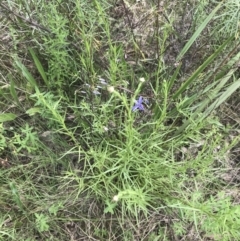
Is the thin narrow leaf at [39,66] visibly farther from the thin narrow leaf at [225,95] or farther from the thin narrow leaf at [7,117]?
the thin narrow leaf at [225,95]

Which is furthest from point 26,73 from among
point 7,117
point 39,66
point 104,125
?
point 104,125

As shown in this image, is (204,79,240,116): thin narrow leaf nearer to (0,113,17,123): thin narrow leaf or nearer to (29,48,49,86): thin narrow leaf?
(29,48,49,86): thin narrow leaf

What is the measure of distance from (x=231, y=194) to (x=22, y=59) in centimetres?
105

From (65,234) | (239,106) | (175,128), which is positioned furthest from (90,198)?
(239,106)

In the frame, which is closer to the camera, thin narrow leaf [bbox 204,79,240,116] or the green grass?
the green grass

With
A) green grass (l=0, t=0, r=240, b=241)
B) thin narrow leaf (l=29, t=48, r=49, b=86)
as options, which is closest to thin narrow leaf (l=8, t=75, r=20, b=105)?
green grass (l=0, t=0, r=240, b=241)

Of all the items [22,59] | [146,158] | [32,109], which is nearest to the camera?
[146,158]

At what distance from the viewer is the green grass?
1.64m

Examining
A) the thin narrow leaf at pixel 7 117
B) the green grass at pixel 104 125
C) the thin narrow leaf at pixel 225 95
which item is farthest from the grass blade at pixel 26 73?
the thin narrow leaf at pixel 225 95

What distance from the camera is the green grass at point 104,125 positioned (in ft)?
5.37

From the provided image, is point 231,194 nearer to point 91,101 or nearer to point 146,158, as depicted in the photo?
point 146,158

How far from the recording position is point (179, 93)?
1.67 m

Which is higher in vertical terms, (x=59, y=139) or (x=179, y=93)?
(x=179, y=93)

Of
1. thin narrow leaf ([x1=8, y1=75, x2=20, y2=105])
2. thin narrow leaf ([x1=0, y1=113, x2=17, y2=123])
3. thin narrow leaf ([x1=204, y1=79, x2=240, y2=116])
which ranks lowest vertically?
thin narrow leaf ([x1=204, y1=79, x2=240, y2=116])
